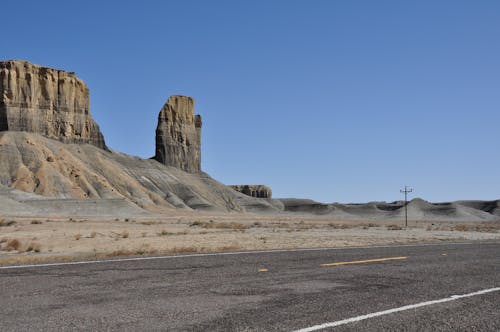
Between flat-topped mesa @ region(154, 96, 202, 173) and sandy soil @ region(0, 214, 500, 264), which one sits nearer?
sandy soil @ region(0, 214, 500, 264)

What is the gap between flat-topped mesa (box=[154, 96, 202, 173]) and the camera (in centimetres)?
13062

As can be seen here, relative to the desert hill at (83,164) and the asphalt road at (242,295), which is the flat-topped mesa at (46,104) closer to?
the desert hill at (83,164)

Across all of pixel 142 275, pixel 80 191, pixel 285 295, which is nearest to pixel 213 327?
pixel 285 295

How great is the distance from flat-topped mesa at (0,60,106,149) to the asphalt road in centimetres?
9575

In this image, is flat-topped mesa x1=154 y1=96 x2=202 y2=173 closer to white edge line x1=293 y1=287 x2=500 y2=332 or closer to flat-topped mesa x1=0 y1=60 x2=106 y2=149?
flat-topped mesa x1=0 y1=60 x2=106 y2=149

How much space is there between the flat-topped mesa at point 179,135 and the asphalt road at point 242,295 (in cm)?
11959

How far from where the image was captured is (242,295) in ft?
25.3

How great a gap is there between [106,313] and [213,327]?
1506mm

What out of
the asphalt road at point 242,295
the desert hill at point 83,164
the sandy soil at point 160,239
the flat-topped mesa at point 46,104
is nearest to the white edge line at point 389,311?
the asphalt road at point 242,295

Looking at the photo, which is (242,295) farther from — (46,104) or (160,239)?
(46,104)

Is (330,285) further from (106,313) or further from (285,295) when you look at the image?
(106,313)

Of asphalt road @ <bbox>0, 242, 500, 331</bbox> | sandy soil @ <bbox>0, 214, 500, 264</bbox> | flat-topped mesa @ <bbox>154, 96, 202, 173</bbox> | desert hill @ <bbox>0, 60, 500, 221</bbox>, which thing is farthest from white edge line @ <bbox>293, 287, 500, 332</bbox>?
flat-topped mesa @ <bbox>154, 96, 202, 173</bbox>

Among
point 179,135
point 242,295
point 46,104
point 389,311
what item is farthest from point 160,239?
point 179,135

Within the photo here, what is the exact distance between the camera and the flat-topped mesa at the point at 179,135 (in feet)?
429
